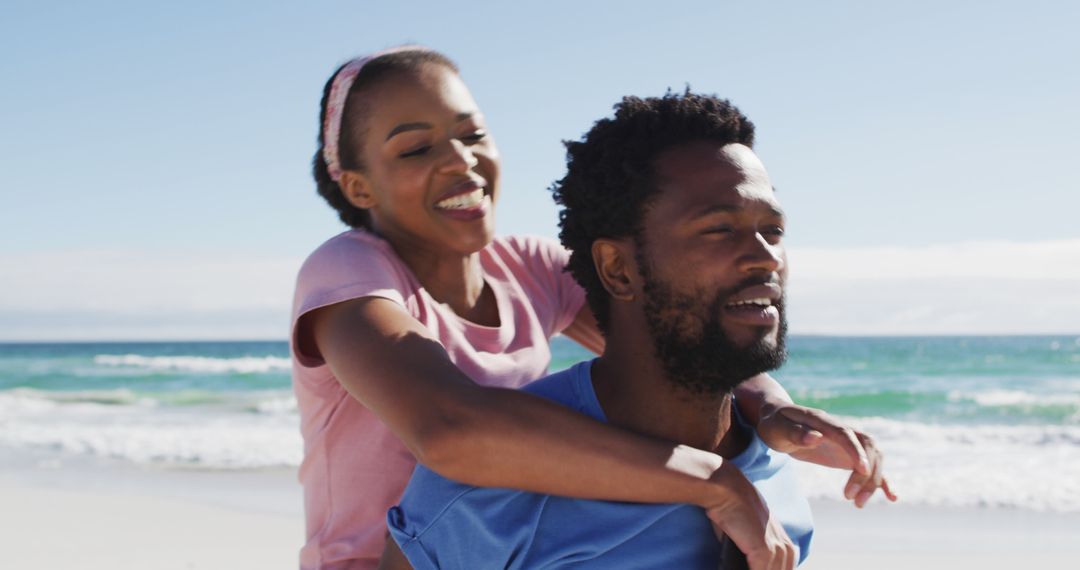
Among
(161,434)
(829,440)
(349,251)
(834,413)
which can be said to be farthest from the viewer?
(834,413)

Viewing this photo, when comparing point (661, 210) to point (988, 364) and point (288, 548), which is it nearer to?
point (288, 548)

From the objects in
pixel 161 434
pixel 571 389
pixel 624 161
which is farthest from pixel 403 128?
pixel 161 434

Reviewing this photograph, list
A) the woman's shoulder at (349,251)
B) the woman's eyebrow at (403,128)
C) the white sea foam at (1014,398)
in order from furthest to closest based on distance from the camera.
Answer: the white sea foam at (1014,398) → the woman's eyebrow at (403,128) → the woman's shoulder at (349,251)

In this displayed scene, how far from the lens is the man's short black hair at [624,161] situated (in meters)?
1.96

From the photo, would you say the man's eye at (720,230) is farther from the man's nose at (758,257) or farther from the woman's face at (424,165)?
the woman's face at (424,165)

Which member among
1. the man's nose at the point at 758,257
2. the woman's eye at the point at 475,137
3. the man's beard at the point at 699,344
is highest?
the woman's eye at the point at 475,137

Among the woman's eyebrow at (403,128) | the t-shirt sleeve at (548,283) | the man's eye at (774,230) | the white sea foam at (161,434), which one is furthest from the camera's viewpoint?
the white sea foam at (161,434)

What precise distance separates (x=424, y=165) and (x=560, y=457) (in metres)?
0.85

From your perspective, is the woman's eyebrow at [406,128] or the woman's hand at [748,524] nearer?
the woman's hand at [748,524]

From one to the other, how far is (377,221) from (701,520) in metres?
1.06

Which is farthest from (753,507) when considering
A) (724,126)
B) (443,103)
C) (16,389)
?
(16,389)

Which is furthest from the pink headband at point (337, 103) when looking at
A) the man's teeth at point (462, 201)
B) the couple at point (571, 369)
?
the man's teeth at point (462, 201)

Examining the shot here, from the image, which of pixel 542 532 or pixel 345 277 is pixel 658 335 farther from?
pixel 345 277

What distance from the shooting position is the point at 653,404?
198 cm
